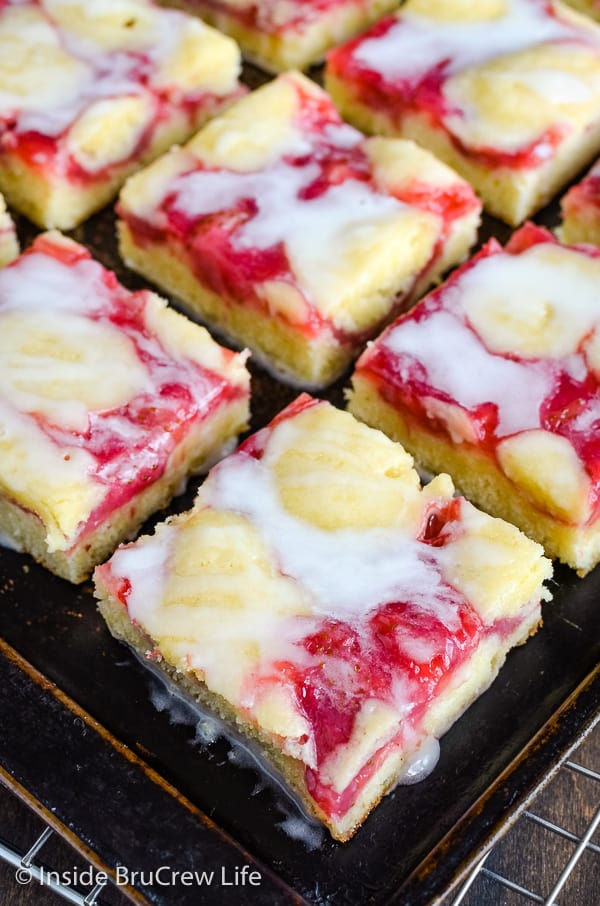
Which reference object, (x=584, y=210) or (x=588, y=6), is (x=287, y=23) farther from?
(x=584, y=210)

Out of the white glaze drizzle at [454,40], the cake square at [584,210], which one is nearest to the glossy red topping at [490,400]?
the cake square at [584,210]

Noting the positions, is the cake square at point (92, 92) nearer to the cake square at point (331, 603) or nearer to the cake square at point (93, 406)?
the cake square at point (93, 406)

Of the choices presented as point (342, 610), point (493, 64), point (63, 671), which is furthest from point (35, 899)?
point (493, 64)

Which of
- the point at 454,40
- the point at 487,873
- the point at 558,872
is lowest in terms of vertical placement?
the point at 558,872

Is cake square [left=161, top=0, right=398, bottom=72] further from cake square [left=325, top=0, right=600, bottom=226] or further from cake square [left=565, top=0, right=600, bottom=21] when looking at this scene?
cake square [left=565, top=0, right=600, bottom=21]

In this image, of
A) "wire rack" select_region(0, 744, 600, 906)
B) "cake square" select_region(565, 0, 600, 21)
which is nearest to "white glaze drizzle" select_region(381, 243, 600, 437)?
"wire rack" select_region(0, 744, 600, 906)

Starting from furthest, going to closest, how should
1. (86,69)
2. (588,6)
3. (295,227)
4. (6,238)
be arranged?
(588,6) < (86,69) < (6,238) < (295,227)

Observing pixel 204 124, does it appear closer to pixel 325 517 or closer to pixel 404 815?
pixel 325 517

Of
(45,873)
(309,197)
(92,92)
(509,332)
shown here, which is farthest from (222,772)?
(92,92)
